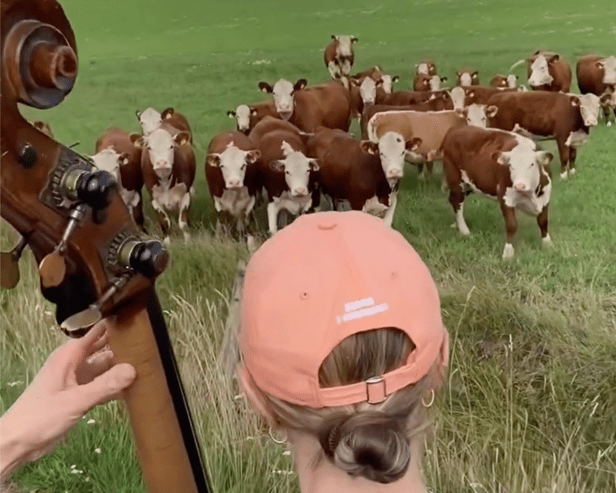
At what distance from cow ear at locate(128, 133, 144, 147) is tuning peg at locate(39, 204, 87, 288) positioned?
2.56 ft

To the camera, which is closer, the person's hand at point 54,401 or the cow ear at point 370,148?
the person's hand at point 54,401

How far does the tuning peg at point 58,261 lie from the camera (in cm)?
51

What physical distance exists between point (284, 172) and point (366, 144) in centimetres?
17

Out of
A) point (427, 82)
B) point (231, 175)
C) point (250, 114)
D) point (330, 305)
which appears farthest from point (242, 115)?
point (330, 305)

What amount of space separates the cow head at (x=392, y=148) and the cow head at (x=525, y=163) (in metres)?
0.16

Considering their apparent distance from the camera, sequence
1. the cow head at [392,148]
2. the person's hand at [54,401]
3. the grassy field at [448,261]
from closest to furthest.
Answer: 1. the person's hand at [54,401]
2. the grassy field at [448,261]
3. the cow head at [392,148]

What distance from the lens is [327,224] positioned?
0.51 m

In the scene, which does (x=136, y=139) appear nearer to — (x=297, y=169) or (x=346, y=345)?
(x=297, y=169)

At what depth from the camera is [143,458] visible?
67cm

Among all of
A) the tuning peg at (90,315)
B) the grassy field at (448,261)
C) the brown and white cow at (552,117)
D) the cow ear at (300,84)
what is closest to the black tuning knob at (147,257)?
the tuning peg at (90,315)

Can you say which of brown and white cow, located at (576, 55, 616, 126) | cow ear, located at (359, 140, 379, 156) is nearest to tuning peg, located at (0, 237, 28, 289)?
cow ear, located at (359, 140, 379, 156)

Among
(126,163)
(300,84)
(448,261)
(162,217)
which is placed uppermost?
(300,84)

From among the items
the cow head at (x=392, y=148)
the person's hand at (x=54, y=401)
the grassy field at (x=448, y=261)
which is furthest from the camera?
the cow head at (x=392, y=148)

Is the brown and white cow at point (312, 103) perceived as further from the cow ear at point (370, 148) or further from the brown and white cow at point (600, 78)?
the brown and white cow at point (600, 78)
